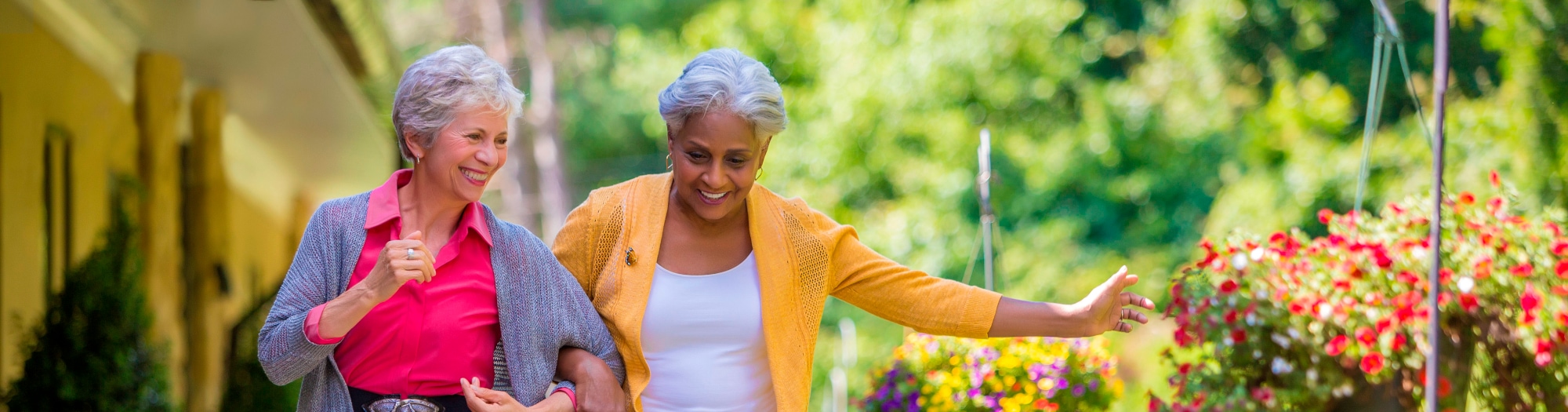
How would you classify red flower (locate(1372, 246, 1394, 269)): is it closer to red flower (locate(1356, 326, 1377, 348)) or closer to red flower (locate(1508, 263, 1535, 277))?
red flower (locate(1356, 326, 1377, 348))

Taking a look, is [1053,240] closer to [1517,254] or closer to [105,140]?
[1517,254]

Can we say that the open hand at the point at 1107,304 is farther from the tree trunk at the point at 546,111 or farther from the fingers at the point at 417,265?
the tree trunk at the point at 546,111

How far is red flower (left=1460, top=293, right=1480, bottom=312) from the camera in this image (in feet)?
10.5

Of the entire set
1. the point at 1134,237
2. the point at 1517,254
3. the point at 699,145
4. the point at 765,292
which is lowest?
the point at 1134,237

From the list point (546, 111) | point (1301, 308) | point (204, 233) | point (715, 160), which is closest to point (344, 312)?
point (715, 160)

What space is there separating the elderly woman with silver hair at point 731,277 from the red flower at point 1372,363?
1503mm

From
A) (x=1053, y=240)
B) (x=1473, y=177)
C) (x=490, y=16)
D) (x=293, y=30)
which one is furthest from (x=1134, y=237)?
(x=490, y=16)

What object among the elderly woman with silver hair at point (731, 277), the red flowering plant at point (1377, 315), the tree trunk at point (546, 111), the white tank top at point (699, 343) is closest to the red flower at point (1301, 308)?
the red flowering plant at point (1377, 315)

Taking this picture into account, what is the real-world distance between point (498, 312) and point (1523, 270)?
2651 mm

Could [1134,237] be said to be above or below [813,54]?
below

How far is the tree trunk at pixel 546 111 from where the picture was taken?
1535 cm

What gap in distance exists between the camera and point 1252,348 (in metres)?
3.37

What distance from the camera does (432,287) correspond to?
168 cm

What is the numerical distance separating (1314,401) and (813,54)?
666 cm
